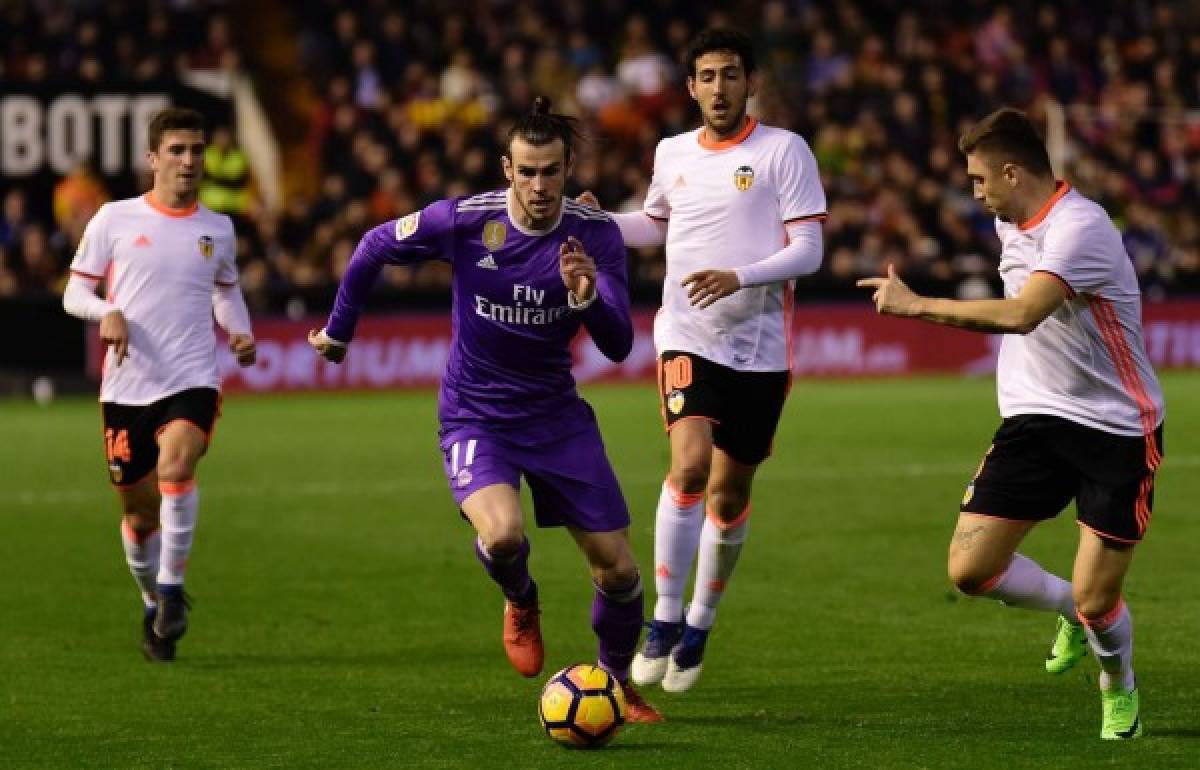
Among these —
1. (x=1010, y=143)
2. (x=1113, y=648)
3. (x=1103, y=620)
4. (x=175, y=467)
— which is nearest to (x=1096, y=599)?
(x=1103, y=620)

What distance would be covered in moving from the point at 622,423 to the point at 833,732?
13159mm

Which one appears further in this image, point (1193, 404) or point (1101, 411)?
point (1193, 404)

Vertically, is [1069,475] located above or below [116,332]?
above

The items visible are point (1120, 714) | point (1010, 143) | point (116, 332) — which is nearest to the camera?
point (1010, 143)

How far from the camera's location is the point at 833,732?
8102 mm

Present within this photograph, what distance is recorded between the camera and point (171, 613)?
1012 cm

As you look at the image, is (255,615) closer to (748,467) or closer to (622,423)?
(748,467)

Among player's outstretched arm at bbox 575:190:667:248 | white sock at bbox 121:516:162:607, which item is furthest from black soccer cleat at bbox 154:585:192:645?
player's outstretched arm at bbox 575:190:667:248

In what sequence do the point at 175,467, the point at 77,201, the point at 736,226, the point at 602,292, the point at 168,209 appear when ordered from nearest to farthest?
1. the point at 602,292
2. the point at 736,226
3. the point at 175,467
4. the point at 168,209
5. the point at 77,201

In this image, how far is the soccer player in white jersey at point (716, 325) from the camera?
9305 mm

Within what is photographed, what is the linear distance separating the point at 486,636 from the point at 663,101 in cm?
1895

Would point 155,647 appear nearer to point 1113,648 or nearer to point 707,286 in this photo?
point 707,286

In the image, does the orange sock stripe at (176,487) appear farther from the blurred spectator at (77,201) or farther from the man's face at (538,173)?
the blurred spectator at (77,201)

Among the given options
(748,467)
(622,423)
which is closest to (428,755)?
(748,467)
